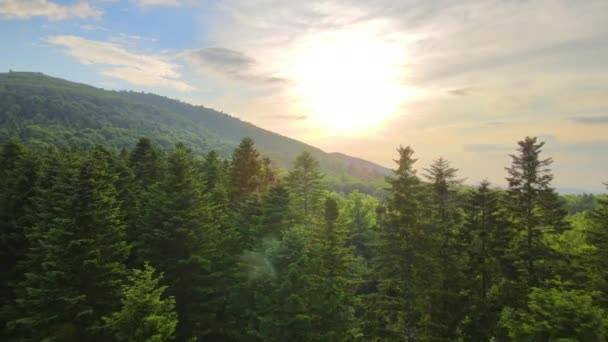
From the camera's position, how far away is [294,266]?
2203cm

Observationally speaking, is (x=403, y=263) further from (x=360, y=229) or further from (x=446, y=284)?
(x=360, y=229)

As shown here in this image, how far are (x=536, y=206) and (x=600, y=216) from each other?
3.60 m

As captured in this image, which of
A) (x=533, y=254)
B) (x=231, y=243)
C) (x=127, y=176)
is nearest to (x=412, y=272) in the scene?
(x=533, y=254)

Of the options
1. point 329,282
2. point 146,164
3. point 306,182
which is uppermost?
point 306,182

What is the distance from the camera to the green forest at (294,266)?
20.7 m

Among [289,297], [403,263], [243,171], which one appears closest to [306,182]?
[243,171]

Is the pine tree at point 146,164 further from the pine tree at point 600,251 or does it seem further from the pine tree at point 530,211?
the pine tree at point 600,251

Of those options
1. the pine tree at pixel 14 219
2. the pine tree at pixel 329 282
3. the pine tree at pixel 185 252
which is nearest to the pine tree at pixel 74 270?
the pine tree at pixel 185 252

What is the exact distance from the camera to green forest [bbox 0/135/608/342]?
68.0ft

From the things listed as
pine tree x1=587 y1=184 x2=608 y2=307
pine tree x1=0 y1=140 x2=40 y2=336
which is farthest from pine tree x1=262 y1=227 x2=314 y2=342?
pine tree x1=0 y1=140 x2=40 y2=336

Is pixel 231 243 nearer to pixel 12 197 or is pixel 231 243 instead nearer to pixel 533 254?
pixel 12 197

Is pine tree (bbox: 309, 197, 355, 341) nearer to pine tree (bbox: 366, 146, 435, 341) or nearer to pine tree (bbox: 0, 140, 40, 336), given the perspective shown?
pine tree (bbox: 366, 146, 435, 341)

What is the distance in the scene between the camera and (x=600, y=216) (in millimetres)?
24375

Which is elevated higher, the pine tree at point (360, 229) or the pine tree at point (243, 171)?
the pine tree at point (243, 171)
